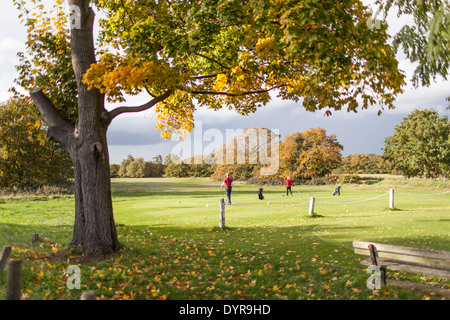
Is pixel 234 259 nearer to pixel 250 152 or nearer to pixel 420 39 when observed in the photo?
pixel 420 39

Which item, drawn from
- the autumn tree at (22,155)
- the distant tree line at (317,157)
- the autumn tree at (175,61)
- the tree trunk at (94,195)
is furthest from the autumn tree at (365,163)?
the tree trunk at (94,195)

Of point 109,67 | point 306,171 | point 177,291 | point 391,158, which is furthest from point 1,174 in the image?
point 391,158

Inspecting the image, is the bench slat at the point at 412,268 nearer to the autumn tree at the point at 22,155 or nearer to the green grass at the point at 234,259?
the green grass at the point at 234,259

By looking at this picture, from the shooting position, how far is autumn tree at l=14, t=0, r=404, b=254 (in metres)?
7.97

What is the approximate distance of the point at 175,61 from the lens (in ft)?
31.8

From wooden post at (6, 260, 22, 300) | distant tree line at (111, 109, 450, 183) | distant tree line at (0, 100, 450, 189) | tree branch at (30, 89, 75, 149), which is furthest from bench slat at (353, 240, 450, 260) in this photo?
distant tree line at (111, 109, 450, 183)

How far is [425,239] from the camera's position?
11.3m

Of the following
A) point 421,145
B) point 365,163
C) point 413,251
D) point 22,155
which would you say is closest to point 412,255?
point 413,251

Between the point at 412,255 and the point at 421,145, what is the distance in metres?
55.6

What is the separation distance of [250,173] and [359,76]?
187 feet

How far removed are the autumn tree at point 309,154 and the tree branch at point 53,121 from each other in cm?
5431

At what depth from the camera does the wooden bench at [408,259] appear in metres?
6.41

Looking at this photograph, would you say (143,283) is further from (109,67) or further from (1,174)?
(1,174)

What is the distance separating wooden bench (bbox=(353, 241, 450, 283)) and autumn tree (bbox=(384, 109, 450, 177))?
54.0 metres
